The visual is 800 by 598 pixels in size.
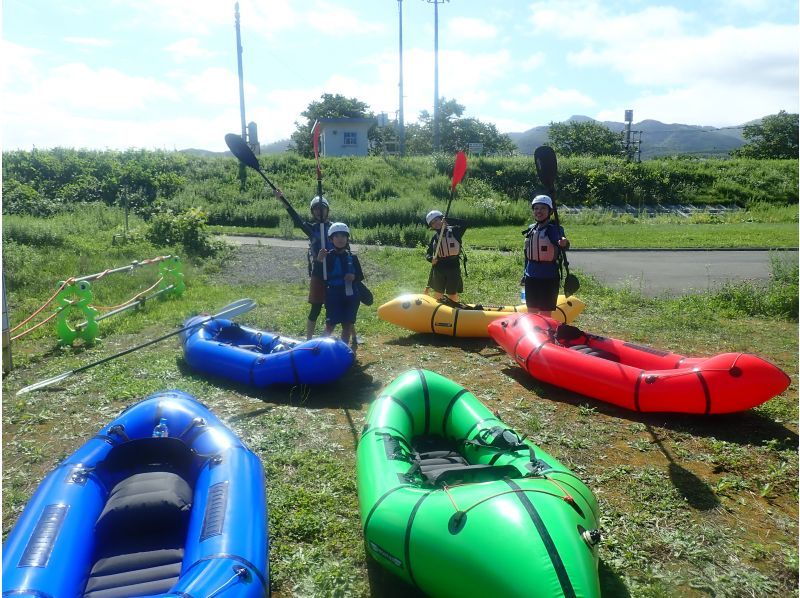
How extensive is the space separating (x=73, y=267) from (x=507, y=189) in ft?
64.2

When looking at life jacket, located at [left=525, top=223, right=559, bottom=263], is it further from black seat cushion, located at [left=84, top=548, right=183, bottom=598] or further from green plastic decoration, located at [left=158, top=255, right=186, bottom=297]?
green plastic decoration, located at [left=158, top=255, right=186, bottom=297]

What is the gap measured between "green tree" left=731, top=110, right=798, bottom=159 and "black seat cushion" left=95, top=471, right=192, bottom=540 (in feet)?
151

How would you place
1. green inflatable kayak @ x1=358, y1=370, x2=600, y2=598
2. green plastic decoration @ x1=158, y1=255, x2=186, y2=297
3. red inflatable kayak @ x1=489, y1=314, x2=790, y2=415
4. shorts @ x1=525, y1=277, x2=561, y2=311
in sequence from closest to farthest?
green inflatable kayak @ x1=358, y1=370, x2=600, y2=598
red inflatable kayak @ x1=489, y1=314, x2=790, y2=415
shorts @ x1=525, y1=277, x2=561, y2=311
green plastic decoration @ x1=158, y1=255, x2=186, y2=297

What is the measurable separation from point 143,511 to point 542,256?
4.46 meters

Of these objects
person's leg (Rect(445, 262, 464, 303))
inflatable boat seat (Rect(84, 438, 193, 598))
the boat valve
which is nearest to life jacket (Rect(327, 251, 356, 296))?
person's leg (Rect(445, 262, 464, 303))

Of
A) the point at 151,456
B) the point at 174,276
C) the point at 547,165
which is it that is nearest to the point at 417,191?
the point at 174,276

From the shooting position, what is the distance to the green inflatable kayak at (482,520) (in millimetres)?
2393

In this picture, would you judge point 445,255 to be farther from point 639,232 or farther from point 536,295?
point 639,232

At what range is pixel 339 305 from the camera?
6.24 metres

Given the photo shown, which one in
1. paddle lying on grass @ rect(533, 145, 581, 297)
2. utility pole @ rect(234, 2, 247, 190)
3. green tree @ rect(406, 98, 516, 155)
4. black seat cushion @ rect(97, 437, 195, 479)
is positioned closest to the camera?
black seat cushion @ rect(97, 437, 195, 479)

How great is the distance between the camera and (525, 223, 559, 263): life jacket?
609cm

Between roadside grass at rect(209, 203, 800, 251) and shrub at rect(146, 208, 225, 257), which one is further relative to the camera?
roadside grass at rect(209, 203, 800, 251)

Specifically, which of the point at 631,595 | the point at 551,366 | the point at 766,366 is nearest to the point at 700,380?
the point at 766,366

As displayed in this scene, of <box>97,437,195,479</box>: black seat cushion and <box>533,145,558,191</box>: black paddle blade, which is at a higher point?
<box>533,145,558,191</box>: black paddle blade
